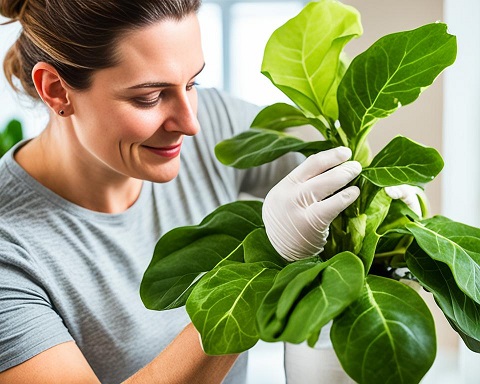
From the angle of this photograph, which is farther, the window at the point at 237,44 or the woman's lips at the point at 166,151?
the window at the point at 237,44

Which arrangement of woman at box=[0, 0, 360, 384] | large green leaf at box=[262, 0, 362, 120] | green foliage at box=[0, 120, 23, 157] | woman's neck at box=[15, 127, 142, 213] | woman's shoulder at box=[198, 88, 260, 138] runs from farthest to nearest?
green foliage at box=[0, 120, 23, 157] < woman's shoulder at box=[198, 88, 260, 138] < woman's neck at box=[15, 127, 142, 213] < woman at box=[0, 0, 360, 384] < large green leaf at box=[262, 0, 362, 120]

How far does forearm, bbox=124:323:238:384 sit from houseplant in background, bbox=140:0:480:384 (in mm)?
98

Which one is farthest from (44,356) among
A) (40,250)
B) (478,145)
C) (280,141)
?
(478,145)

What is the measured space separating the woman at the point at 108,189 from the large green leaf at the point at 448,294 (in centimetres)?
13

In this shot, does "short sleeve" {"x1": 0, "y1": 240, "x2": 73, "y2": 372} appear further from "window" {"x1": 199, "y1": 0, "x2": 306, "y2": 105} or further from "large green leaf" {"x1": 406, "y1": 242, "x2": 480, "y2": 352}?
"window" {"x1": 199, "y1": 0, "x2": 306, "y2": 105}

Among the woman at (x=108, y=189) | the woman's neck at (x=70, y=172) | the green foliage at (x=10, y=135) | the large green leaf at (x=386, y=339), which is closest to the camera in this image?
the large green leaf at (x=386, y=339)

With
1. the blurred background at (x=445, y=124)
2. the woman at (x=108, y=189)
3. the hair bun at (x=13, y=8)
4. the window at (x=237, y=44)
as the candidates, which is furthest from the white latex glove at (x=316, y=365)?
the window at (x=237, y=44)

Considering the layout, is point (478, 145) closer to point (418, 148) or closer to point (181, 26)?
point (418, 148)

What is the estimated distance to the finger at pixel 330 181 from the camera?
867 mm

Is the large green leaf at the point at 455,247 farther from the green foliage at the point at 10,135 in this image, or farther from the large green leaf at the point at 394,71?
the green foliage at the point at 10,135

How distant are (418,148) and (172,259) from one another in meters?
0.38

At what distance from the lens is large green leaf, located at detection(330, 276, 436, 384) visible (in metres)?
0.70

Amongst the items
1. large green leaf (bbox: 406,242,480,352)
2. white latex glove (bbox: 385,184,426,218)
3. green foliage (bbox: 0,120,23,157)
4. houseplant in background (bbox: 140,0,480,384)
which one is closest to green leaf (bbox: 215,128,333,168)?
houseplant in background (bbox: 140,0,480,384)

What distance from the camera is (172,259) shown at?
1014 mm
